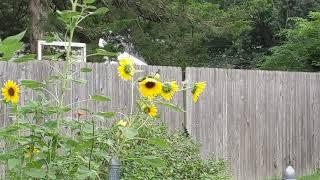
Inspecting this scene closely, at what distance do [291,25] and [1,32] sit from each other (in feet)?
48.1

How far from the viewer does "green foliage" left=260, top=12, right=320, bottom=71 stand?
16.8 m

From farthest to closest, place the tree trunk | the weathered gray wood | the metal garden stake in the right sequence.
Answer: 1. the tree trunk
2. the weathered gray wood
3. the metal garden stake

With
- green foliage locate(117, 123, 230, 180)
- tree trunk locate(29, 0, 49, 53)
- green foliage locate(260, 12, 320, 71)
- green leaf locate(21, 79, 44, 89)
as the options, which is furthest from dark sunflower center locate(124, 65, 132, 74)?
green foliage locate(260, 12, 320, 71)

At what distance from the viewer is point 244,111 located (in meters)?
9.90

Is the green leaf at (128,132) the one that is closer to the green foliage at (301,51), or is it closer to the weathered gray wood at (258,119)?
the weathered gray wood at (258,119)

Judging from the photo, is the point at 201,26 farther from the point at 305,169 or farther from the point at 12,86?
the point at 12,86

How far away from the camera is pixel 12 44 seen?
284 cm

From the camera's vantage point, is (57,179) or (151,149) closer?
(57,179)

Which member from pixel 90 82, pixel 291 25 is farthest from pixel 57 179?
pixel 291 25

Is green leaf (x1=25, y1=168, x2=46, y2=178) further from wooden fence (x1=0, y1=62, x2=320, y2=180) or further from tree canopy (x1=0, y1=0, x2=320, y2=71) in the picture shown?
tree canopy (x1=0, y1=0, x2=320, y2=71)

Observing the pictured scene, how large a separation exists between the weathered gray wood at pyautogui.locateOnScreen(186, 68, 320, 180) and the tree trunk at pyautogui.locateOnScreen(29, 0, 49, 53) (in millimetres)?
4364

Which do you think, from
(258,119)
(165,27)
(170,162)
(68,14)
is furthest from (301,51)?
(68,14)

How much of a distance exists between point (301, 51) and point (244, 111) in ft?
28.8

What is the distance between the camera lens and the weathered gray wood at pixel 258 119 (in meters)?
9.09
